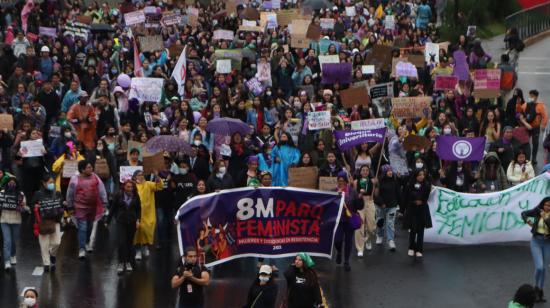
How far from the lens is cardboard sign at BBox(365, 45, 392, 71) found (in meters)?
26.9

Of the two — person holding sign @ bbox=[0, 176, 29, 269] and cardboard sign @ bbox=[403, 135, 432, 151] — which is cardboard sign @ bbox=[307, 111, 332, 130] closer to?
cardboard sign @ bbox=[403, 135, 432, 151]

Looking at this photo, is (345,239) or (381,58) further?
(381,58)

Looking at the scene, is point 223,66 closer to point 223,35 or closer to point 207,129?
point 223,35

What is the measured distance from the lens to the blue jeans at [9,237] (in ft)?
58.5

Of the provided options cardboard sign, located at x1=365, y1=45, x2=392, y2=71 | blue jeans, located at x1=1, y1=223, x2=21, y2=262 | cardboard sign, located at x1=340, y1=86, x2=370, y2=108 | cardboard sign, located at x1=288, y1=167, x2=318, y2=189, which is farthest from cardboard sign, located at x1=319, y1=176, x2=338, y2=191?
cardboard sign, located at x1=365, y1=45, x2=392, y2=71

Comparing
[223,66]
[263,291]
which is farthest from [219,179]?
[223,66]

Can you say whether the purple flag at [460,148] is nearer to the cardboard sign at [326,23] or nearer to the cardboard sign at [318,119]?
the cardboard sign at [318,119]

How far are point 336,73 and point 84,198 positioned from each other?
8.38m

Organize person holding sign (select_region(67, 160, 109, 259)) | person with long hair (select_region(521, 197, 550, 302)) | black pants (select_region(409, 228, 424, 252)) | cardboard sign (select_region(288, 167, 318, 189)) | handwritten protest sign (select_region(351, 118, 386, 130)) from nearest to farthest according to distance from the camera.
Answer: person with long hair (select_region(521, 197, 550, 302))
person holding sign (select_region(67, 160, 109, 259))
black pants (select_region(409, 228, 424, 252))
cardboard sign (select_region(288, 167, 318, 189))
handwritten protest sign (select_region(351, 118, 386, 130))

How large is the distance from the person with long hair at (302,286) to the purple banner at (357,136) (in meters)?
5.86

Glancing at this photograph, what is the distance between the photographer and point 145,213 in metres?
18.5

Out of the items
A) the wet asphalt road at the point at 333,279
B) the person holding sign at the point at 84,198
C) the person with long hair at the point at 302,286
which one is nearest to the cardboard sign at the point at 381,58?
the wet asphalt road at the point at 333,279

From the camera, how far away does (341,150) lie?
21094 mm

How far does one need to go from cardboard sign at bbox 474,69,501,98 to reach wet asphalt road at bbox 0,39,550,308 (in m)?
5.38
